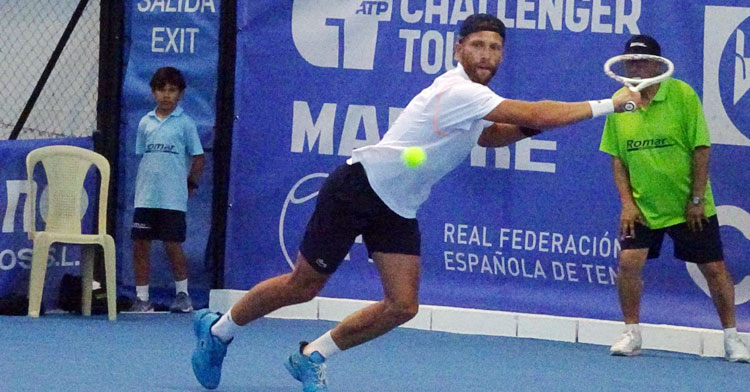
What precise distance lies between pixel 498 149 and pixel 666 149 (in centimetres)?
123

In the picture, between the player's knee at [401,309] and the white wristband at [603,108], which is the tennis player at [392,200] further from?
the white wristband at [603,108]

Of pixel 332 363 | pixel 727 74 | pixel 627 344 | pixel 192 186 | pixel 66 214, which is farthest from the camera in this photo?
pixel 192 186

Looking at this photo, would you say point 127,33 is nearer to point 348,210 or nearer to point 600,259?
point 600,259

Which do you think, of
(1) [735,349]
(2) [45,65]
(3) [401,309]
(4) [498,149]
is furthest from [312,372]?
(2) [45,65]

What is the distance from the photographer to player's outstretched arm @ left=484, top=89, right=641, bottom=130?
17.6 ft

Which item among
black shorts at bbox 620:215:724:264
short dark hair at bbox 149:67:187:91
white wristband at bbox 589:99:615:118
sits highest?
short dark hair at bbox 149:67:187:91

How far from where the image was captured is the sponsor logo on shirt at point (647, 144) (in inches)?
307

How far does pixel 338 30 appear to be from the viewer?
29.6 feet

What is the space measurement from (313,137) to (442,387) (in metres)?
2.97

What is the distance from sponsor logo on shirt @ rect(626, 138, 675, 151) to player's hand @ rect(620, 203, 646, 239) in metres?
0.31

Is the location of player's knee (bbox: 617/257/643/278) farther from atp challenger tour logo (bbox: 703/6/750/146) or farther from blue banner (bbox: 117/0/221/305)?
blue banner (bbox: 117/0/221/305)

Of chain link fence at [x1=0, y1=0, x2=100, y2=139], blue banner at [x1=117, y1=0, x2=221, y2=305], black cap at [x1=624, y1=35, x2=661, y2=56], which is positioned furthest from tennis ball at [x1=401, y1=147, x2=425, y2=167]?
chain link fence at [x1=0, y1=0, x2=100, y2=139]

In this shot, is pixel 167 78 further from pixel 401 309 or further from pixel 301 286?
pixel 401 309

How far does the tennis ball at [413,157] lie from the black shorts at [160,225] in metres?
3.84
